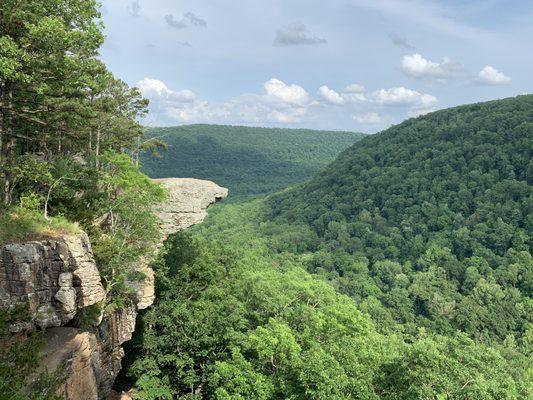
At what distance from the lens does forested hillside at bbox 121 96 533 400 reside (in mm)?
22277

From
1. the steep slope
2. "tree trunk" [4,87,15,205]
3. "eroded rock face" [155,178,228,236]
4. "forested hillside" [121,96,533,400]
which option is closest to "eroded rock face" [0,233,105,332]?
"tree trunk" [4,87,15,205]

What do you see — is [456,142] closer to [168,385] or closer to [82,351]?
[168,385]

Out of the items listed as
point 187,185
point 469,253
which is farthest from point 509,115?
point 187,185

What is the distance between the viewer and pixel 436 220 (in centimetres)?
10962

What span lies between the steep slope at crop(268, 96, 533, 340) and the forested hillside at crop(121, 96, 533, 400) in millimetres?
413

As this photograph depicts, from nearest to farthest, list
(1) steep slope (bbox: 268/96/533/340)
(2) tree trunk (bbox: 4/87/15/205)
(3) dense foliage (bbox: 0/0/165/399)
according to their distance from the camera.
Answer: (3) dense foliage (bbox: 0/0/165/399)
(2) tree trunk (bbox: 4/87/15/205)
(1) steep slope (bbox: 268/96/533/340)

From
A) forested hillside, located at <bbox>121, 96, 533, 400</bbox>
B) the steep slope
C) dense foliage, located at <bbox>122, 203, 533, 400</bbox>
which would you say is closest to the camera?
dense foliage, located at <bbox>122, 203, 533, 400</bbox>

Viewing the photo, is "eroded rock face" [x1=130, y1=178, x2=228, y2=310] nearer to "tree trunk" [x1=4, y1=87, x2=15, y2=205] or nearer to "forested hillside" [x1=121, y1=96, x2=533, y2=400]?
"forested hillside" [x1=121, y1=96, x2=533, y2=400]

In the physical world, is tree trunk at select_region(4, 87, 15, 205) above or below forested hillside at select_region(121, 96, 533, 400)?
above

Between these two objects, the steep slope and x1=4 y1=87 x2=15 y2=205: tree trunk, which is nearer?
x1=4 y1=87 x2=15 y2=205: tree trunk

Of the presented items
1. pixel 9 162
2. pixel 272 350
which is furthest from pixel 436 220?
pixel 9 162

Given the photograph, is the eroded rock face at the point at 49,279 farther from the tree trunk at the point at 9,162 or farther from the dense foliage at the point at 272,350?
the dense foliage at the point at 272,350

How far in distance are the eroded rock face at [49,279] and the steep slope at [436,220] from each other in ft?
215

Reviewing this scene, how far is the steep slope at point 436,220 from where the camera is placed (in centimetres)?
8211
